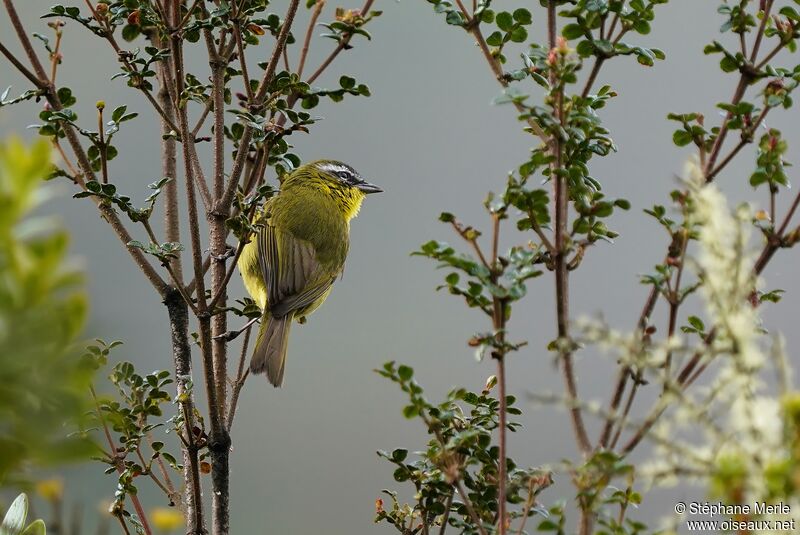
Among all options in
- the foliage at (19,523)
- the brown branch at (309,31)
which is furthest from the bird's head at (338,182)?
the foliage at (19,523)

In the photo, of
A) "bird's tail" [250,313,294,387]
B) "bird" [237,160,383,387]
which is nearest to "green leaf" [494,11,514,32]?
"bird" [237,160,383,387]

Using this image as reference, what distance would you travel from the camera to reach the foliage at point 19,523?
3.19ft

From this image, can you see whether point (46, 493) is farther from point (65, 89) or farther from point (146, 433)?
point (65, 89)

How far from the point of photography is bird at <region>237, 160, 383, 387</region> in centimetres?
342

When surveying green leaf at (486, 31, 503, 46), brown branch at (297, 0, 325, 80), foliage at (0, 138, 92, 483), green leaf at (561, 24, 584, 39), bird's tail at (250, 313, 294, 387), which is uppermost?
brown branch at (297, 0, 325, 80)

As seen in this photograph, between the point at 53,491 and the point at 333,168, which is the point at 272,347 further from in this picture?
the point at 53,491

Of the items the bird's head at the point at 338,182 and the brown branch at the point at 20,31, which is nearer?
the brown branch at the point at 20,31

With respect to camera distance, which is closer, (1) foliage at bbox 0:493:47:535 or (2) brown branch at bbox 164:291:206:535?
(1) foliage at bbox 0:493:47:535

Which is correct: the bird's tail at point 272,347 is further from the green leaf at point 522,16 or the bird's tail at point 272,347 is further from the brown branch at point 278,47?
the green leaf at point 522,16

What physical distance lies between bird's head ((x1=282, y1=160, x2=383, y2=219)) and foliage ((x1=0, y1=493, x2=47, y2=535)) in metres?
3.43

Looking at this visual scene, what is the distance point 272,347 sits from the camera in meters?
3.34

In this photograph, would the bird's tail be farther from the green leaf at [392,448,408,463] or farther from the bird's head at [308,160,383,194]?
the green leaf at [392,448,408,463]

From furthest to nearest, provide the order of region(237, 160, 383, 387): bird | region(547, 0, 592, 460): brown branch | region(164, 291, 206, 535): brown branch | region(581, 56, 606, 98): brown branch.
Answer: region(237, 160, 383, 387): bird → region(164, 291, 206, 535): brown branch → region(581, 56, 606, 98): brown branch → region(547, 0, 592, 460): brown branch

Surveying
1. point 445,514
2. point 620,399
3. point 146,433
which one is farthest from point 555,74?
point 146,433
